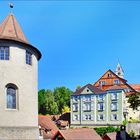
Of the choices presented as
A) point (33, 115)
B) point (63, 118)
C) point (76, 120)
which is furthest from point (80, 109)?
point (33, 115)

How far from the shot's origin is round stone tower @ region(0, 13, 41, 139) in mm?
21344

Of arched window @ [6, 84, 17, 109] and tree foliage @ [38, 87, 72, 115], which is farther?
tree foliage @ [38, 87, 72, 115]

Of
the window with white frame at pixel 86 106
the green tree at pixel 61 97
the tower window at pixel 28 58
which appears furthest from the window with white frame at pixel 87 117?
the tower window at pixel 28 58

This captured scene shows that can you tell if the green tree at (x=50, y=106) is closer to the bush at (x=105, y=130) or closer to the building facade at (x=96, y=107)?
the building facade at (x=96, y=107)

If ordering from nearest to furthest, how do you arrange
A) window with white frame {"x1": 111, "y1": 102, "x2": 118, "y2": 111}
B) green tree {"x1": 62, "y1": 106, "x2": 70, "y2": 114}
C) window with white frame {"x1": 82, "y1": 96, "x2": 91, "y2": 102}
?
1. window with white frame {"x1": 111, "y1": 102, "x2": 118, "y2": 111}
2. window with white frame {"x1": 82, "y1": 96, "x2": 91, "y2": 102}
3. green tree {"x1": 62, "y1": 106, "x2": 70, "y2": 114}

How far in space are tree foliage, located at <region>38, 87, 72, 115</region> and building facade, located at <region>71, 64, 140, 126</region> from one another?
55.9ft

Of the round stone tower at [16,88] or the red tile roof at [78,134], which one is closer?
the round stone tower at [16,88]

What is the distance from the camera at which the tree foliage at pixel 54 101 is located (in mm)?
76688

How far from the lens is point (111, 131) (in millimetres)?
51125

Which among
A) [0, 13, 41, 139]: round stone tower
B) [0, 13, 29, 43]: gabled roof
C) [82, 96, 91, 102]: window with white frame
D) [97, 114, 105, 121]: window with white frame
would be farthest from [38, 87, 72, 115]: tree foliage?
[0, 13, 41, 139]: round stone tower

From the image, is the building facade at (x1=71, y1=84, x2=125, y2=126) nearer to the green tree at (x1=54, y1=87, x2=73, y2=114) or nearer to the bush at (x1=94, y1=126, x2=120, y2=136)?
the bush at (x1=94, y1=126, x2=120, y2=136)

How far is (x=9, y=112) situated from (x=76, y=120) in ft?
128

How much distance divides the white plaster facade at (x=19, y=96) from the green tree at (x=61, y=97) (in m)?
59.1

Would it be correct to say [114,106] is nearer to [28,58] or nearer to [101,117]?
[101,117]
